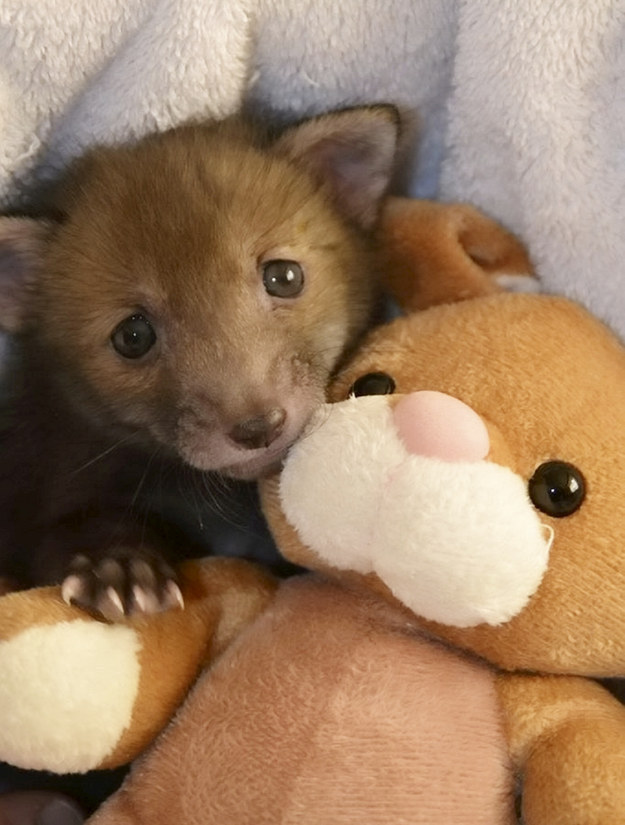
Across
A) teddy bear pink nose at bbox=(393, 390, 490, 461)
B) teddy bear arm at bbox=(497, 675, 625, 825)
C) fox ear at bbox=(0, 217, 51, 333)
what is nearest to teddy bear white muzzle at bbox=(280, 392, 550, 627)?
teddy bear pink nose at bbox=(393, 390, 490, 461)

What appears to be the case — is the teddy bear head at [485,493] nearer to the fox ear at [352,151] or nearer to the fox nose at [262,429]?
the fox nose at [262,429]

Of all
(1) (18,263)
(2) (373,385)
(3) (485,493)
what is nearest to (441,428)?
(3) (485,493)

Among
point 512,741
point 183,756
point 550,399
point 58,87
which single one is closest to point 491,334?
point 550,399

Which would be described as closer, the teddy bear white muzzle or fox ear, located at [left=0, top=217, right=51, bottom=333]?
the teddy bear white muzzle

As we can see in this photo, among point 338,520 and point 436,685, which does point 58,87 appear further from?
point 436,685

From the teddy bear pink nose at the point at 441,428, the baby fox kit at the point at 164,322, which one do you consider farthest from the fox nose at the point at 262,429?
the teddy bear pink nose at the point at 441,428

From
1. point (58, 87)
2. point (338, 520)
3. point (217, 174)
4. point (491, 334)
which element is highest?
point (58, 87)

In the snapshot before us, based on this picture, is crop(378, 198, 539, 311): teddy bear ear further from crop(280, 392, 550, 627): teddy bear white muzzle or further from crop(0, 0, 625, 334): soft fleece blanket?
crop(280, 392, 550, 627): teddy bear white muzzle
